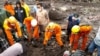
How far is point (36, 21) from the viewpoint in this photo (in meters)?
12.1

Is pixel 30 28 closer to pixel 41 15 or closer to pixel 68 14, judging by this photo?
pixel 41 15

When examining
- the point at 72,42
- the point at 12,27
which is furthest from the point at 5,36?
the point at 72,42

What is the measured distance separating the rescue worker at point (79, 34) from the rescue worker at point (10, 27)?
202 centimetres

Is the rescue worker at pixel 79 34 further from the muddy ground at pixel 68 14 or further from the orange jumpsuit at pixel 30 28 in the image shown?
the orange jumpsuit at pixel 30 28

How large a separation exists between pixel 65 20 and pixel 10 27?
14.3 feet

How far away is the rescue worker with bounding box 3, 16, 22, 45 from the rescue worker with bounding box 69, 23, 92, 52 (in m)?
2.02

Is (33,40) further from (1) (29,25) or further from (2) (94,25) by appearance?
(2) (94,25)

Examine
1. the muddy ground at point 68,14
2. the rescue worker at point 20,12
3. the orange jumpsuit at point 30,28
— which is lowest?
the muddy ground at point 68,14

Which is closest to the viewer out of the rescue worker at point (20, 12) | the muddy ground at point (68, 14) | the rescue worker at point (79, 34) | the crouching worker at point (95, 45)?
the crouching worker at point (95, 45)

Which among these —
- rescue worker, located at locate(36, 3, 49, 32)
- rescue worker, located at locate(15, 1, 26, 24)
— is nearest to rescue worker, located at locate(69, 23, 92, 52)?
rescue worker, located at locate(36, 3, 49, 32)

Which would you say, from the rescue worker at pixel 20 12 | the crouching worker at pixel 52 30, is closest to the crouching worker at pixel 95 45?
the crouching worker at pixel 52 30

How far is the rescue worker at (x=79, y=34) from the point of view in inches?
434

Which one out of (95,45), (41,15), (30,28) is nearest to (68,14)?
(41,15)

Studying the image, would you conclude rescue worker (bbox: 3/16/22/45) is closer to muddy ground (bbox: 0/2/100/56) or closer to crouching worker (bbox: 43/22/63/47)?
muddy ground (bbox: 0/2/100/56)
